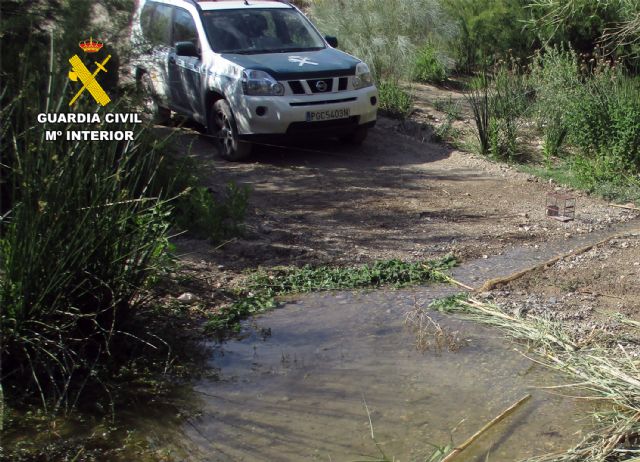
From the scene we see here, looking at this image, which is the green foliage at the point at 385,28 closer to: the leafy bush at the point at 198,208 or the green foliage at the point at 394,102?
the green foliage at the point at 394,102

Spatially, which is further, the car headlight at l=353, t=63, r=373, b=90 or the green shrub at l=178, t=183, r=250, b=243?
the car headlight at l=353, t=63, r=373, b=90

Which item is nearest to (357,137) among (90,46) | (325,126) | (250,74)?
(325,126)

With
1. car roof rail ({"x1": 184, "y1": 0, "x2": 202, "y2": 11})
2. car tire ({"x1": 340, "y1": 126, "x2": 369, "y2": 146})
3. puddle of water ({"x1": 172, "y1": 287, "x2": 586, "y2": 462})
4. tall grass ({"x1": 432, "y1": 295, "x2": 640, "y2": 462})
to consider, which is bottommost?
puddle of water ({"x1": 172, "y1": 287, "x2": 586, "y2": 462})

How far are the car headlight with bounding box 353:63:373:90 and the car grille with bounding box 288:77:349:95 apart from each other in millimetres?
159

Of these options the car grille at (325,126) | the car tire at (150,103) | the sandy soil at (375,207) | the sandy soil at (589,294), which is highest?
the car tire at (150,103)

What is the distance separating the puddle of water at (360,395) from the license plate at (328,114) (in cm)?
436

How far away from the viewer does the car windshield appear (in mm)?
11117

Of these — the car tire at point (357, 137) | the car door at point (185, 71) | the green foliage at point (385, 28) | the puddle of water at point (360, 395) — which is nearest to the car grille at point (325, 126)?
the car tire at point (357, 137)

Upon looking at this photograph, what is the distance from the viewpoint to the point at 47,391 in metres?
4.98

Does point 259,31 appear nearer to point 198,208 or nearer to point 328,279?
point 198,208

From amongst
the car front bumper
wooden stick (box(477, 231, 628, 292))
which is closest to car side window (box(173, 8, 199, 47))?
the car front bumper

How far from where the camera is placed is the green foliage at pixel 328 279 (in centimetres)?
670

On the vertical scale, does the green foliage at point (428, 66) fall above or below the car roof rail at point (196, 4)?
below

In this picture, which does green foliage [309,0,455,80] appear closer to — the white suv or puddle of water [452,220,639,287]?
the white suv
